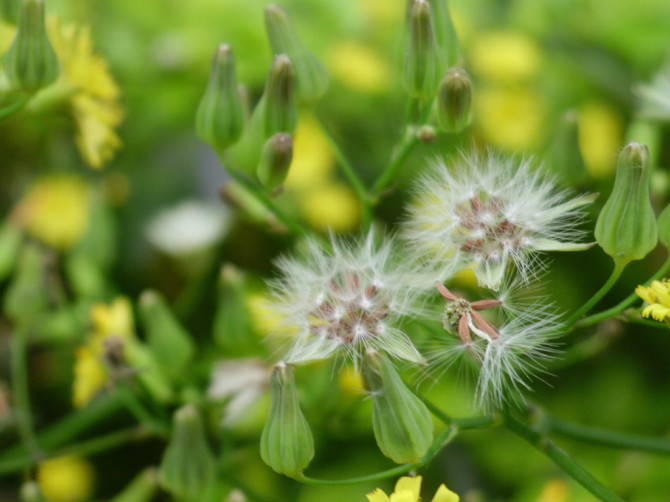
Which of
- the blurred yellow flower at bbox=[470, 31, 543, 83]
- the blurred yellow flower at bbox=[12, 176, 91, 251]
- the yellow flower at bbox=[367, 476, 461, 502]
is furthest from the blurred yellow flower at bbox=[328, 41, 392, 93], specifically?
the yellow flower at bbox=[367, 476, 461, 502]

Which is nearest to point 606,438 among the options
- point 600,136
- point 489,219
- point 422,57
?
point 489,219

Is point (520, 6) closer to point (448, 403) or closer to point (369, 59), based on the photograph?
point (369, 59)

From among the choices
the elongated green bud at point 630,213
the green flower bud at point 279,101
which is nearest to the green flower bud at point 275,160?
the green flower bud at point 279,101

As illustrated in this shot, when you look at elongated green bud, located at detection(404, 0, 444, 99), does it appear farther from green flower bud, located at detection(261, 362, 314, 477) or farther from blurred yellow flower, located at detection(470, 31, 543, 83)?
blurred yellow flower, located at detection(470, 31, 543, 83)

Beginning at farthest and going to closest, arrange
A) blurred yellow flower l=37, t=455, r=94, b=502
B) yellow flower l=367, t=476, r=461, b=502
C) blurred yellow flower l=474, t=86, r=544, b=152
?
blurred yellow flower l=474, t=86, r=544, b=152 → blurred yellow flower l=37, t=455, r=94, b=502 → yellow flower l=367, t=476, r=461, b=502

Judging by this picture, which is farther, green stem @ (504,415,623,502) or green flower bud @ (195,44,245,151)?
green flower bud @ (195,44,245,151)

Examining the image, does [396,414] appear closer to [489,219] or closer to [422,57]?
[489,219]

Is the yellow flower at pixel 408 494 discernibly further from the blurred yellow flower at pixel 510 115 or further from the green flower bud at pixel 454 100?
the blurred yellow flower at pixel 510 115
